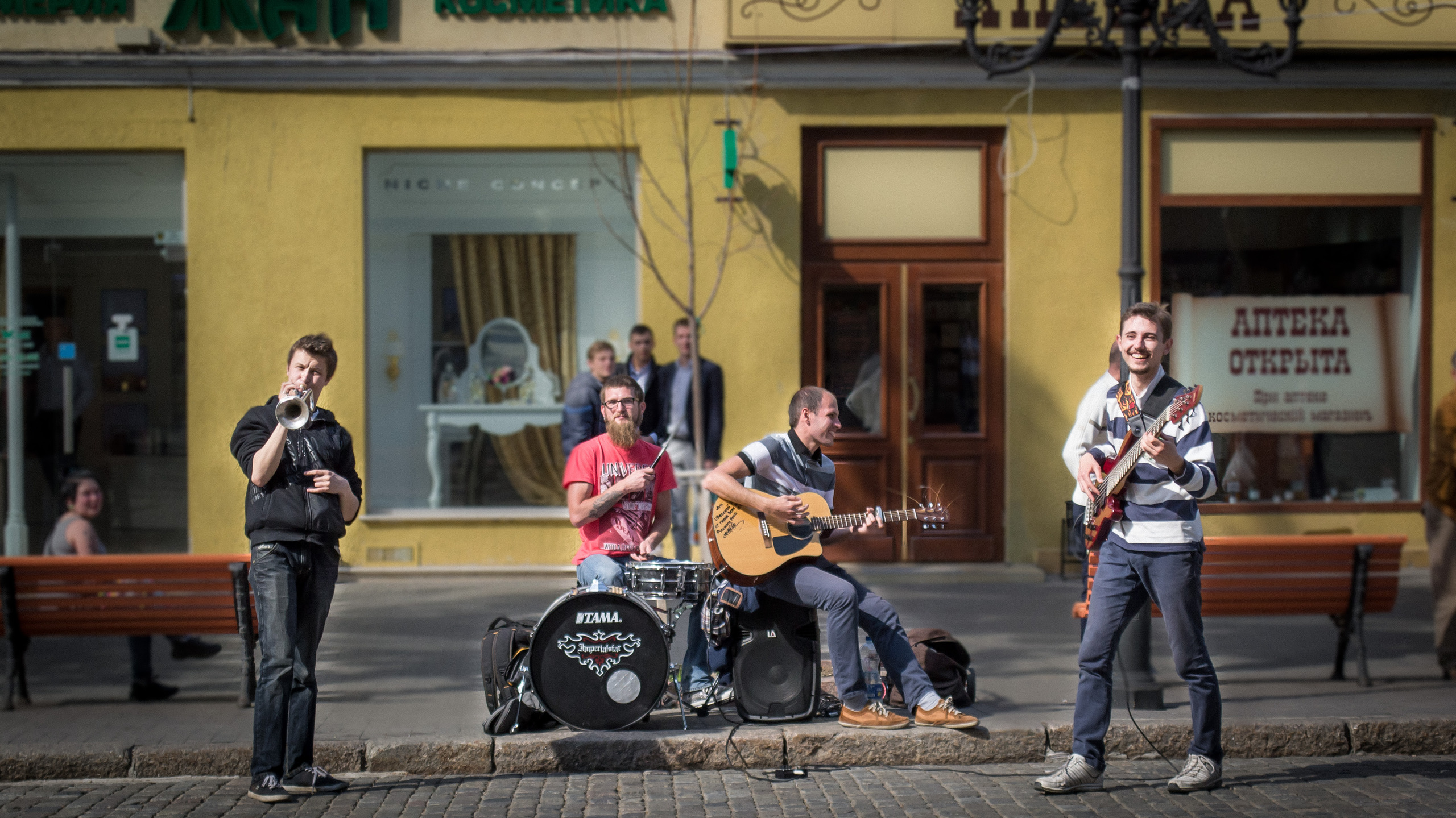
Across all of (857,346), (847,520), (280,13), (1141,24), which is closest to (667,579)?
(847,520)

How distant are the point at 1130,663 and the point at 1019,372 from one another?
14.6 ft

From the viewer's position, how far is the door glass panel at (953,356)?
10.6m

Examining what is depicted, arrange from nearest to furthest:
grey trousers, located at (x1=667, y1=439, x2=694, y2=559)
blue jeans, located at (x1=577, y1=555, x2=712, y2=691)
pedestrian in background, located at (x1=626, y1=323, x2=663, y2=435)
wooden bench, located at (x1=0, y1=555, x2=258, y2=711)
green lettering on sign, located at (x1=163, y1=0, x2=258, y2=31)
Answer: blue jeans, located at (x1=577, y1=555, x2=712, y2=691), wooden bench, located at (x1=0, y1=555, x2=258, y2=711), pedestrian in background, located at (x1=626, y1=323, x2=663, y2=435), grey trousers, located at (x1=667, y1=439, x2=694, y2=559), green lettering on sign, located at (x1=163, y1=0, x2=258, y2=31)

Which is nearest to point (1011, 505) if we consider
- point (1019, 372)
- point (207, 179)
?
point (1019, 372)

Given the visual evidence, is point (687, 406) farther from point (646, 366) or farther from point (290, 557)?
point (290, 557)

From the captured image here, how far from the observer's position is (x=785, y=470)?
5910mm

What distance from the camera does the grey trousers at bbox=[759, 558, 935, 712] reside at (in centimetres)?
579

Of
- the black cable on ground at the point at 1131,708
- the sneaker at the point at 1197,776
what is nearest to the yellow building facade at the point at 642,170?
the black cable on ground at the point at 1131,708

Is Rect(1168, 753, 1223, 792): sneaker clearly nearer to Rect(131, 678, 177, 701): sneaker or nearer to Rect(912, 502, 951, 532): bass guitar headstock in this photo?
Rect(912, 502, 951, 532): bass guitar headstock

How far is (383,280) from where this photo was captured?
10695 mm

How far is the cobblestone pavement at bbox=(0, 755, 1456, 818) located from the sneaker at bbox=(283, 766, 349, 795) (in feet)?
0.13

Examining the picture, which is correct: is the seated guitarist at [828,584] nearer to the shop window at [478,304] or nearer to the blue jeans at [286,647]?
the blue jeans at [286,647]

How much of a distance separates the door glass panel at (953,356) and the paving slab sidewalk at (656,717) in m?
2.40

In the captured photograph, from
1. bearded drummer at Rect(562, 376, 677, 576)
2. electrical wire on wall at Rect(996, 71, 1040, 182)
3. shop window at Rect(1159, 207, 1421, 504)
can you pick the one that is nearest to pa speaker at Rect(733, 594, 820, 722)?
bearded drummer at Rect(562, 376, 677, 576)
